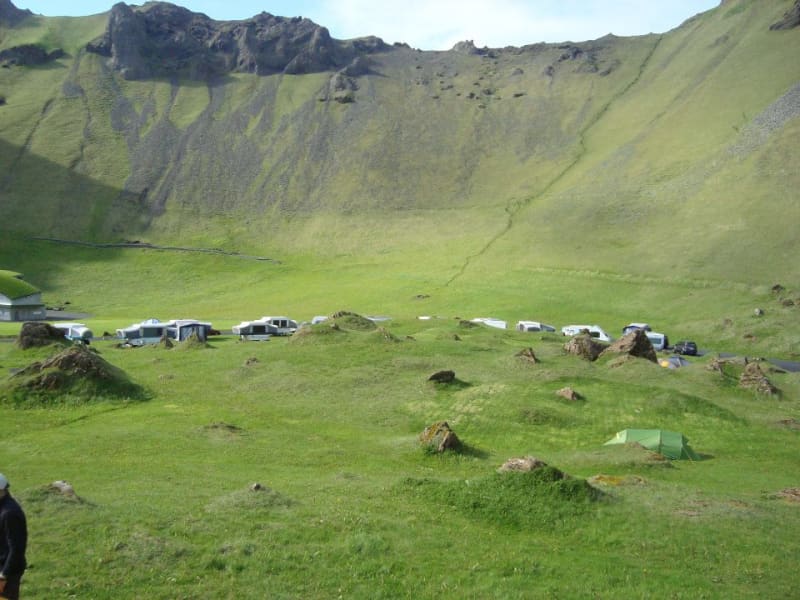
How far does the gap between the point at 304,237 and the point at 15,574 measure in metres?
156

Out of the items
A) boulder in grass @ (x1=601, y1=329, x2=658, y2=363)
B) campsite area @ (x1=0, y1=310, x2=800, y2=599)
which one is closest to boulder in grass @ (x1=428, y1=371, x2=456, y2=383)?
campsite area @ (x1=0, y1=310, x2=800, y2=599)

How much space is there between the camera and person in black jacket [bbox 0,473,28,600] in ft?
42.1

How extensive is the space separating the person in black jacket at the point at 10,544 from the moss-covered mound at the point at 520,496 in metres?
14.0

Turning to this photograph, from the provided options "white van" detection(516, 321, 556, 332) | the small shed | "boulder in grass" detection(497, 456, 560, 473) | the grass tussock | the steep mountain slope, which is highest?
the steep mountain slope

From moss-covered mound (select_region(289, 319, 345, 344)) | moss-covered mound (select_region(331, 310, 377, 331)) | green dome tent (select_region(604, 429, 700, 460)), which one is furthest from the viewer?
moss-covered mound (select_region(331, 310, 377, 331))

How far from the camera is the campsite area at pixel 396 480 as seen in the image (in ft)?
57.5

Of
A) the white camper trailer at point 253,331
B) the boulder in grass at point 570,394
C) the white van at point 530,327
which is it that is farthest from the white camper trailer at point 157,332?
the boulder in grass at point 570,394

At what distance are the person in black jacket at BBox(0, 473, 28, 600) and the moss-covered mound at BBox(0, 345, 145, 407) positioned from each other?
2972cm

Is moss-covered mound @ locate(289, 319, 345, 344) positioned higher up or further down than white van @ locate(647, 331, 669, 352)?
higher up

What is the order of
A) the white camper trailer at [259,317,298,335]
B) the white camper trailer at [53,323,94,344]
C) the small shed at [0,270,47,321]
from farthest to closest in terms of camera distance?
the small shed at [0,270,47,321] < the white camper trailer at [259,317,298,335] < the white camper trailer at [53,323,94,344]

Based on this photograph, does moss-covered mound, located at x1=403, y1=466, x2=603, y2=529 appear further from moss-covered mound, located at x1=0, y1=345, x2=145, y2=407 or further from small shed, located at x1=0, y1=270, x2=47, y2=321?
small shed, located at x1=0, y1=270, x2=47, y2=321

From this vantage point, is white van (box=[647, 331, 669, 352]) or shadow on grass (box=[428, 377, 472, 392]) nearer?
shadow on grass (box=[428, 377, 472, 392])

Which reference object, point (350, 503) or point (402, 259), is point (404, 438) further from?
point (402, 259)

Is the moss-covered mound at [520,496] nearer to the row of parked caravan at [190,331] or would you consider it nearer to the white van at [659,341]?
the row of parked caravan at [190,331]
